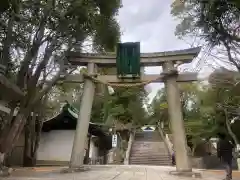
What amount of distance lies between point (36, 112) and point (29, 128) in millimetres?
1037

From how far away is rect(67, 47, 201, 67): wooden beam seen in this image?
1192 cm

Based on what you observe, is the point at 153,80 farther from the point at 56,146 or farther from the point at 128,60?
the point at 56,146

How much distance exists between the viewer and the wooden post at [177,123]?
10750mm

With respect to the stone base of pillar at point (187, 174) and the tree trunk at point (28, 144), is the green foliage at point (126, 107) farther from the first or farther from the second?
the stone base of pillar at point (187, 174)

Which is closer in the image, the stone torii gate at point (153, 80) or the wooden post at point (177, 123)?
the wooden post at point (177, 123)

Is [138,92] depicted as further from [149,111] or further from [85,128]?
[85,128]

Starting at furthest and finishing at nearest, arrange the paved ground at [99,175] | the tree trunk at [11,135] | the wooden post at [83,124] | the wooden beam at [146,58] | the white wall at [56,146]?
the white wall at [56,146] → the wooden beam at [146,58] → the wooden post at [83,124] → the tree trunk at [11,135] → the paved ground at [99,175]

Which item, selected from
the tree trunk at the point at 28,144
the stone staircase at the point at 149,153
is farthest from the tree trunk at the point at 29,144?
the stone staircase at the point at 149,153

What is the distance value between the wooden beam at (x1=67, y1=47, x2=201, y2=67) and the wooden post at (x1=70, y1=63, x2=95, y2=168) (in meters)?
0.33

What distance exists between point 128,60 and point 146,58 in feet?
2.52

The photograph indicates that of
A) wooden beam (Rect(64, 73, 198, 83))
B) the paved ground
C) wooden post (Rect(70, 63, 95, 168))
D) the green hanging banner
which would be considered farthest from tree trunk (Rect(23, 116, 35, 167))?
the green hanging banner

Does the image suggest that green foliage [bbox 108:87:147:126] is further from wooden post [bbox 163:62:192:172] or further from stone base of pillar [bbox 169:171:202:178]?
stone base of pillar [bbox 169:171:202:178]

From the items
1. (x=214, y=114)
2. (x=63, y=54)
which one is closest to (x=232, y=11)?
(x=63, y=54)

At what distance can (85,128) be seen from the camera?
454 inches
